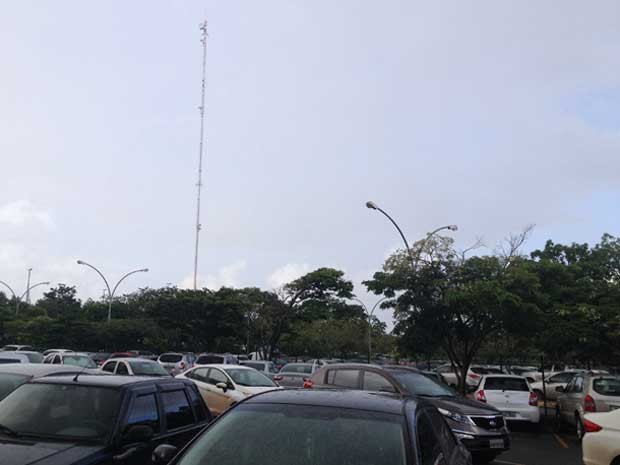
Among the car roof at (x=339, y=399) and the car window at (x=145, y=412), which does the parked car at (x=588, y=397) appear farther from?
the car window at (x=145, y=412)

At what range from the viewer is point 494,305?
19062 mm

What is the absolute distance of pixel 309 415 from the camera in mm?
3869

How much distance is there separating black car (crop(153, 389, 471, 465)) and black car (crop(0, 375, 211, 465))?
1467 mm

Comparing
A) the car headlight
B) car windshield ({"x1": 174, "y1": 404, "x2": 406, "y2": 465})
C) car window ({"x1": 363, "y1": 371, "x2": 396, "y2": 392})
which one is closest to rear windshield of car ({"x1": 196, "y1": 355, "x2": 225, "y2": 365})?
car window ({"x1": 363, "y1": 371, "x2": 396, "y2": 392})

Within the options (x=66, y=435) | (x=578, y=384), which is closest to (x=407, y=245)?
(x=578, y=384)

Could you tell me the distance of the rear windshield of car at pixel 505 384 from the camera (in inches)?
596

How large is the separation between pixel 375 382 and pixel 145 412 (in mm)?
6308

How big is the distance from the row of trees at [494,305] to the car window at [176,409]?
1404cm

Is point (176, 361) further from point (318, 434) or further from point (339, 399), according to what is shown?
point (318, 434)

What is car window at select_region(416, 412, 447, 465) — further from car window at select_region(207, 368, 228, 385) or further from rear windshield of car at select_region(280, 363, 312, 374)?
rear windshield of car at select_region(280, 363, 312, 374)

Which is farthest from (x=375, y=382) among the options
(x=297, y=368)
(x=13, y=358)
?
(x=297, y=368)

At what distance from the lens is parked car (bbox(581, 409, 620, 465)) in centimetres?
721

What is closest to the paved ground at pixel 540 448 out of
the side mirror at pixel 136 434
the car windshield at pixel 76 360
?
the side mirror at pixel 136 434

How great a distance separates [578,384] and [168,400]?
469 inches
